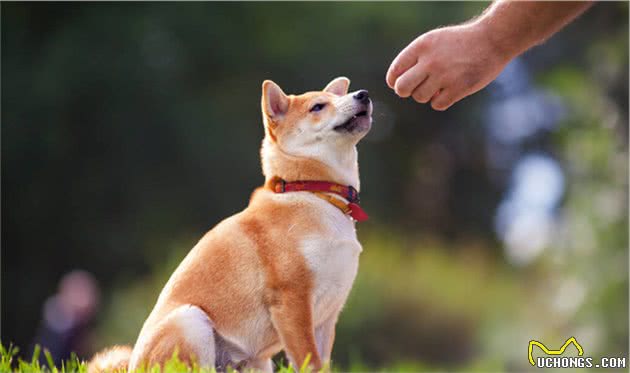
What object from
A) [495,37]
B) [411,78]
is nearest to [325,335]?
[411,78]

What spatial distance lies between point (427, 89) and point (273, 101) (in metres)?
0.99

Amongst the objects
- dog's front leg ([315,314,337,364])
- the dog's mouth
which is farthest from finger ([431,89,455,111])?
dog's front leg ([315,314,337,364])

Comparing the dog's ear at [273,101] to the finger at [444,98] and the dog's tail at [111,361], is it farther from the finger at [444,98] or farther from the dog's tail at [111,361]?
the dog's tail at [111,361]

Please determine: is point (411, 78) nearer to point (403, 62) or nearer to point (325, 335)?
point (403, 62)

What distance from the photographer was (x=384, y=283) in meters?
12.1

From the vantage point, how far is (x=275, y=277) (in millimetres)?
4172

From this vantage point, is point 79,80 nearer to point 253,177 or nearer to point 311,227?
point 253,177

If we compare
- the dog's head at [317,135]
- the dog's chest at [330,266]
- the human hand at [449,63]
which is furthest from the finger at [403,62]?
the dog's chest at [330,266]

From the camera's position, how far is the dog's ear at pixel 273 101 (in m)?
4.76

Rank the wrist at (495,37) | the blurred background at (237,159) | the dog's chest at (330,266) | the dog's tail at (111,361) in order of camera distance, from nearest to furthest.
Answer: the wrist at (495,37)
the dog's chest at (330,266)
the dog's tail at (111,361)
the blurred background at (237,159)

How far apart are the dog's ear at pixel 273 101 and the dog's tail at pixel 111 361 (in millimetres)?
1379

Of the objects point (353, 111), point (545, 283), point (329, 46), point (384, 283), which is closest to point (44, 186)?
point (329, 46)

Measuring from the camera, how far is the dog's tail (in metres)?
4.36

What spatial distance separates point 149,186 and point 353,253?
12.5 m
